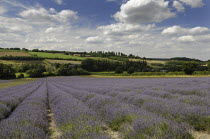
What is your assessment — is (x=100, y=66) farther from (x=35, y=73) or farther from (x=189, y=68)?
(x=189, y=68)

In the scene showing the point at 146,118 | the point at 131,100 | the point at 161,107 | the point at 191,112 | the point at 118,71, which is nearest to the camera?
the point at 146,118

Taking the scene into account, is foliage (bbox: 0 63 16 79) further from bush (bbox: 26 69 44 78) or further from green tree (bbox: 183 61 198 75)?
green tree (bbox: 183 61 198 75)

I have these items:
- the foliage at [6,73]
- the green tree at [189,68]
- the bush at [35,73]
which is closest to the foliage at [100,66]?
the bush at [35,73]

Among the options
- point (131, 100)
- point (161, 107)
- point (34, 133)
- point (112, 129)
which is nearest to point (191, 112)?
point (161, 107)

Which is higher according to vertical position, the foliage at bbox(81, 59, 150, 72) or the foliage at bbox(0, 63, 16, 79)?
the foliage at bbox(81, 59, 150, 72)

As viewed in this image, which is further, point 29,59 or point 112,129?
point 29,59

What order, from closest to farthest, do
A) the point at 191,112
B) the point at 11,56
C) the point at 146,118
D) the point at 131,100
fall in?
the point at 146,118 < the point at 191,112 < the point at 131,100 < the point at 11,56

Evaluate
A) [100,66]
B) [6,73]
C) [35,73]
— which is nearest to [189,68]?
[100,66]

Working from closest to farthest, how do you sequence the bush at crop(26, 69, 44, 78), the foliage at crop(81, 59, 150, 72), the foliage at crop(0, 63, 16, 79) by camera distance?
1. the foliage at crop(0, 63, 16, 79)
2. the bush at crop(26, 69, 44, 78)
3. the foliage at crop(81, 59, 150, 72)

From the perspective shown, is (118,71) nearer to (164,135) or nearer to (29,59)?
(29,59)

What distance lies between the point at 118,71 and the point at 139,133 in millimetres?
67540

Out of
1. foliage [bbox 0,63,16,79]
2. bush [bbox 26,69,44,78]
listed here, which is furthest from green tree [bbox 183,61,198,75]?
foliage [bbox 0,63,16,79]

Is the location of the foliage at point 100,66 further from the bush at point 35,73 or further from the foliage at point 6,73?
the foliage at point 6,73

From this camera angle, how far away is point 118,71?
70.8m
